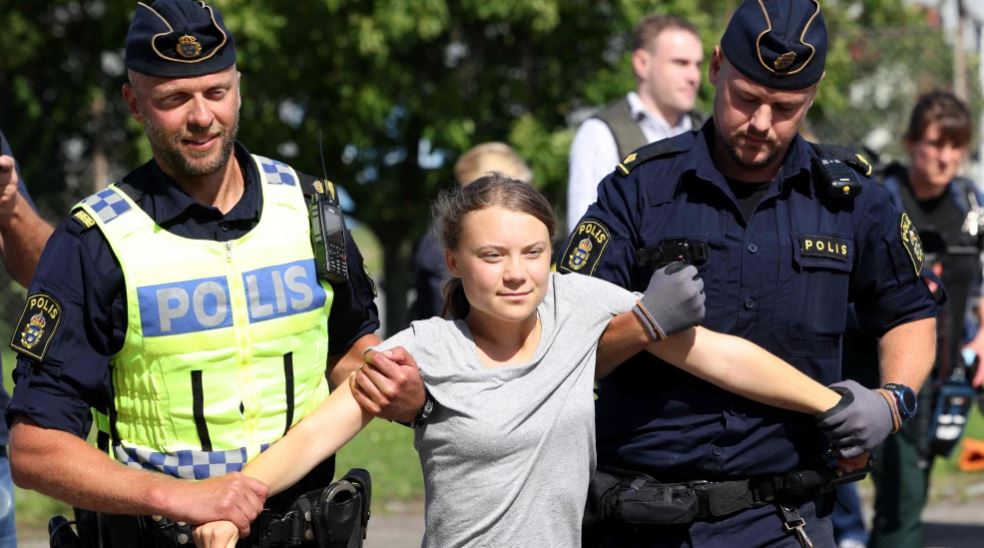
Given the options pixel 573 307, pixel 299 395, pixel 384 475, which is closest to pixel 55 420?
pixel 299 395

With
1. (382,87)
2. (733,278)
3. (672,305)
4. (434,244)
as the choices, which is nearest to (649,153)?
(733,278)

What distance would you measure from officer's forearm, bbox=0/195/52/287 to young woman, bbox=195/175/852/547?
1261 millimetres

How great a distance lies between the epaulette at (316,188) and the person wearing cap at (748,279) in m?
0.60

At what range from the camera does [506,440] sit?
3.42 metres

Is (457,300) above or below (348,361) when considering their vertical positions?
above

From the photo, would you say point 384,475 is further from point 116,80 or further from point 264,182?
point 116,80

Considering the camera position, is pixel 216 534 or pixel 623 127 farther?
pixel 623 127

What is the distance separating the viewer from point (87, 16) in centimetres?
1667

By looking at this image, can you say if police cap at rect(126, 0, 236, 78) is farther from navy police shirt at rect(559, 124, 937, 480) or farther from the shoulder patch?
navy police shirt at rect(559, 124, 937, 480)

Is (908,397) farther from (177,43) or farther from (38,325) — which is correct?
(38,325)

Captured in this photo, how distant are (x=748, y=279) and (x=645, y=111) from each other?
269 cm

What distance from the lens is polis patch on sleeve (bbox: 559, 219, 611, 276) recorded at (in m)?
3.76

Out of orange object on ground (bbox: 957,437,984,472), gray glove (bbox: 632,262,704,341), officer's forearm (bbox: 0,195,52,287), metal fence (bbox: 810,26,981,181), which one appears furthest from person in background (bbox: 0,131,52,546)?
metal fence (bbox: 810,26,981,181)

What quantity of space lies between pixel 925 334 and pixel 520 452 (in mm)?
1153
